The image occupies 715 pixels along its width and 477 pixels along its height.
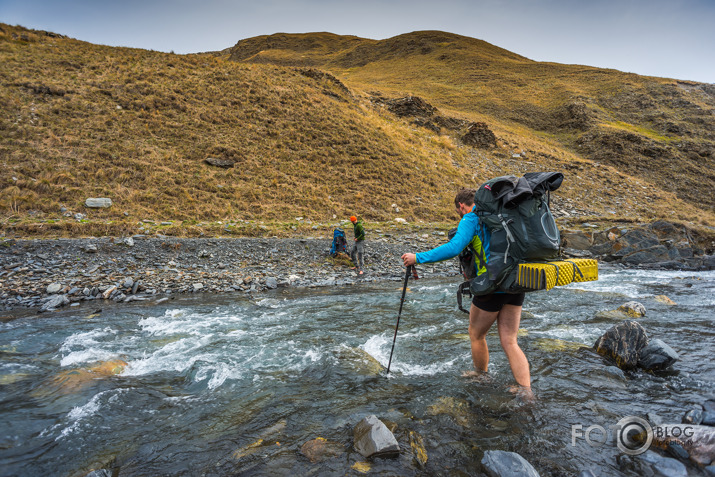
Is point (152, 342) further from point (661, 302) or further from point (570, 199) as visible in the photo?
point (570, 199)

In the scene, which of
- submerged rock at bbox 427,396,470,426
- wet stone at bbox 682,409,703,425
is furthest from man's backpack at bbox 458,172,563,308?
wet stone at bbox 682,409,703,425

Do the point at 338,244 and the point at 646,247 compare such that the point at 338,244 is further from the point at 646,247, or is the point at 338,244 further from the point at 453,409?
the point at 646,247

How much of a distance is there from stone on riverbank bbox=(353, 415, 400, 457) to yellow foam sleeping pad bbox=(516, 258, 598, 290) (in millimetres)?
2129

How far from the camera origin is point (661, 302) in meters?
9.12

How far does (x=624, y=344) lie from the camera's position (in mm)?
5309

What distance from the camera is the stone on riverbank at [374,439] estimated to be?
10.7 feet

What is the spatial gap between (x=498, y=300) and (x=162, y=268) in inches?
477

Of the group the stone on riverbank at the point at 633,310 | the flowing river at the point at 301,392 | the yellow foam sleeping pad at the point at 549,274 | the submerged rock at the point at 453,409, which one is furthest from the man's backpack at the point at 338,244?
the yellow foam sleeping pad at the point at 549,274

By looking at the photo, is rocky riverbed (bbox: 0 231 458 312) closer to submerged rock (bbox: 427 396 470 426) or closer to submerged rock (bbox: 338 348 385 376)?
submerged rock (bbox: 338 348 385 376)

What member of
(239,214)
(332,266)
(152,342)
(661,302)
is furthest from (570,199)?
(152,342)

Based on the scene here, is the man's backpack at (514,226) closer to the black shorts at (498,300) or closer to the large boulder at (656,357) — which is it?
the black shorts at (498,300)

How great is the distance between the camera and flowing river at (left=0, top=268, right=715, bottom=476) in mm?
3305

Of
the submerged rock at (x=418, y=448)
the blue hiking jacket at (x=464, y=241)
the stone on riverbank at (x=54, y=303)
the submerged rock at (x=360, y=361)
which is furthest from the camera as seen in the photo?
the stone on riverbank at (x=54, y=303)

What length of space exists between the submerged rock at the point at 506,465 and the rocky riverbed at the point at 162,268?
380 inches
